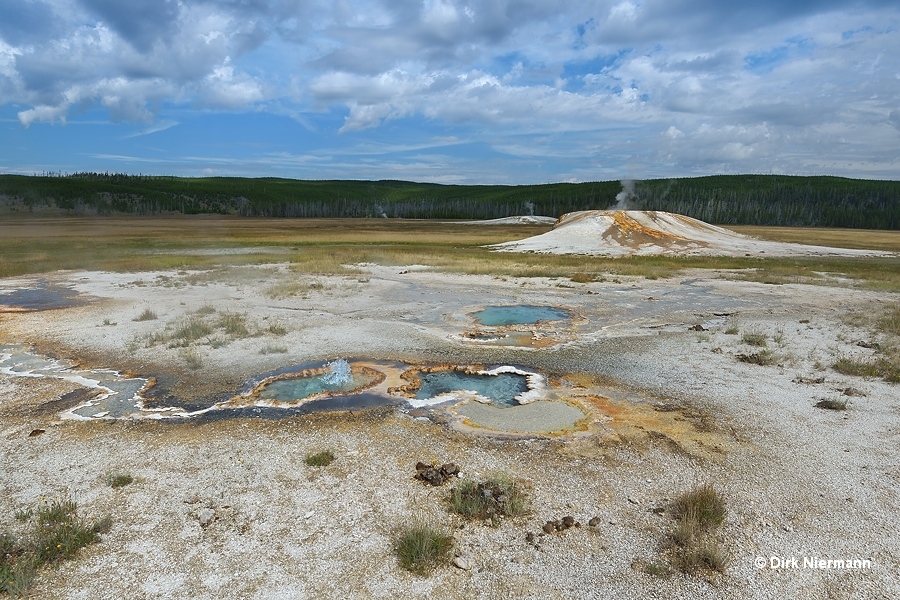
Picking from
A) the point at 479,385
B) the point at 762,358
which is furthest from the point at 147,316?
the point at 762,358

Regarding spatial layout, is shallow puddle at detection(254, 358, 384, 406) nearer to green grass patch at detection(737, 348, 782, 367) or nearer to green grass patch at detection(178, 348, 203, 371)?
green grass patch at detection(178, 348, 203, 371)

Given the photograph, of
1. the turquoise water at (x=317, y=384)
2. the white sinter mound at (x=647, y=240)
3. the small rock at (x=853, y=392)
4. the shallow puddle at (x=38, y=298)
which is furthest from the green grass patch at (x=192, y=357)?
the white sinter mound at (x=647, y=240)

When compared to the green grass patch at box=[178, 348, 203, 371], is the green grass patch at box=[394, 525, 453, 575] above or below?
above

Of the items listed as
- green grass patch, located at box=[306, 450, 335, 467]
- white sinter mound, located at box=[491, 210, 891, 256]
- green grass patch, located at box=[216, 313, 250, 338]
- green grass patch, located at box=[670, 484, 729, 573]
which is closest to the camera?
green grass patch, located at box=[670, 484, 729, 573]

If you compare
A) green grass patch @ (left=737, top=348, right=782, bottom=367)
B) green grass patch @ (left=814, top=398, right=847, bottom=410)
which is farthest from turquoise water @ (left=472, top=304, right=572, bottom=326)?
green grass patch @ (left=814, top=398, right=847, bottom=410)

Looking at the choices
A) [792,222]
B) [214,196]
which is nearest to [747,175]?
[792,222]

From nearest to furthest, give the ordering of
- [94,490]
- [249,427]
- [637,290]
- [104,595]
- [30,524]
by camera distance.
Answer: [104,595] → [30,524] → [94,490] → [249,427] → [637,290]

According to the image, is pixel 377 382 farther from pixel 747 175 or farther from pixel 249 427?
pixel 747 175
